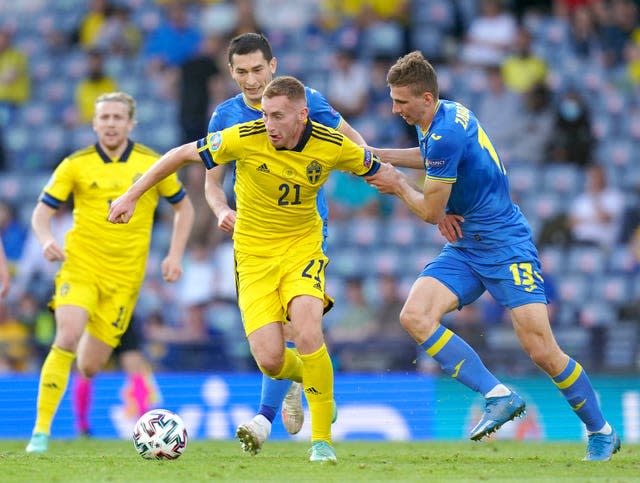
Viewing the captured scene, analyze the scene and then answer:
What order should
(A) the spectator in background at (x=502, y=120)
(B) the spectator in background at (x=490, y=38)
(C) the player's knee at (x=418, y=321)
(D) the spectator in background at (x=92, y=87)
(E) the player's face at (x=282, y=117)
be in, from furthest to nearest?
(D) the spectator in background at (x=92, y=87)
(B) the spectator in background at (x=490, y=38)
(A) the spectator in background at (x=502, y=120)
(C) the player's knee at (x=418, y=321)
(E) the player's face at (x=282, y=117)

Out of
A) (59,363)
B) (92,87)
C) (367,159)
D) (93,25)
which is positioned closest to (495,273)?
(367,159)

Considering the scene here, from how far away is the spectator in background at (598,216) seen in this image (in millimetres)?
16266

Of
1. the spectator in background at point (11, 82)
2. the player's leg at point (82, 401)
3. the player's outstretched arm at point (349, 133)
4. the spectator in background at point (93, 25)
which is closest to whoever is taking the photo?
the player's outstretched arm at point (349, 133)

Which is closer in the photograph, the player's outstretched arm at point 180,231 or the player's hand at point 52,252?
the player's hand at point 52,252

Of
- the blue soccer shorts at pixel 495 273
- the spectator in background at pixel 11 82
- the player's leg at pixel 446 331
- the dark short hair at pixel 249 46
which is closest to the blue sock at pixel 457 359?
the player's leg at pixel 446 331

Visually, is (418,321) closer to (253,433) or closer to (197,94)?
(253,433)

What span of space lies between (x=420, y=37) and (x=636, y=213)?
→ 4.88 meters

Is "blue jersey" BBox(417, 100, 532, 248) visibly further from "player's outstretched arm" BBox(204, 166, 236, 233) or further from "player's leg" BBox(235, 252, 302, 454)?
"player's outstretched arm" BBox(204, 166, 236, 233)

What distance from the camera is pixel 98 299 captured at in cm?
1103

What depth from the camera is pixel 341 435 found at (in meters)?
13.8

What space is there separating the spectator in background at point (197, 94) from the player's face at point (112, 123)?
6.43 meters

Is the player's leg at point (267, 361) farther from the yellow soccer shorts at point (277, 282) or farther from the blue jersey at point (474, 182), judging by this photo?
the blue jersey at point (474, 182)

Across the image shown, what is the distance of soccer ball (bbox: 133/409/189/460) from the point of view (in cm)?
895

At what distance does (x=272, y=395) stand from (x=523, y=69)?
995 cm
